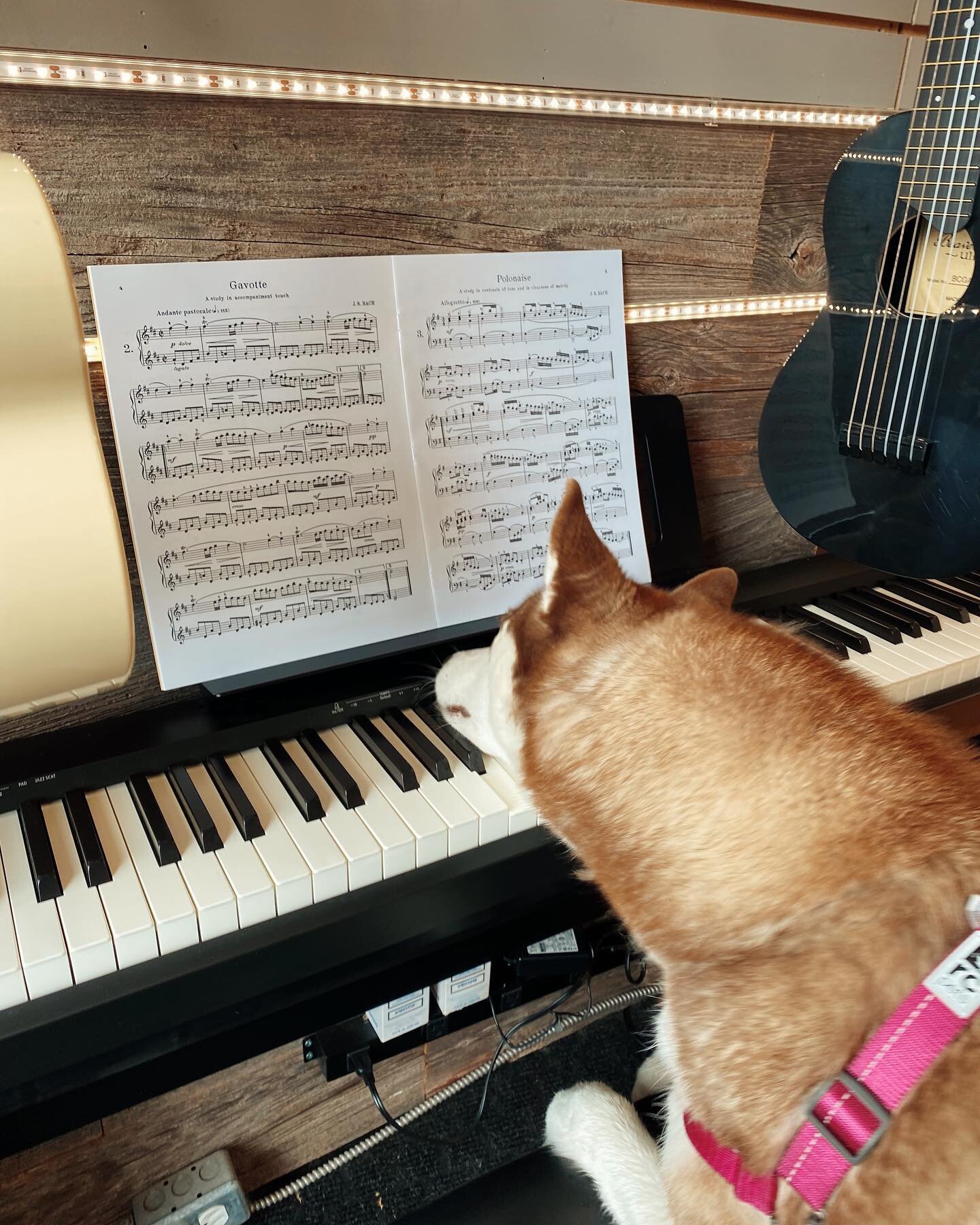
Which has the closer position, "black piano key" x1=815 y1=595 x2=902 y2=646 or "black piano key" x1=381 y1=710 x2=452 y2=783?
"black piano key" x1=381 y1=710 x2=452 y2=783

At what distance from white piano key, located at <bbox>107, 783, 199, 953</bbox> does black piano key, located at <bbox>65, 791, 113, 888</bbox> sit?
4cm

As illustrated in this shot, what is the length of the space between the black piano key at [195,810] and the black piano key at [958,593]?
5.34 ft

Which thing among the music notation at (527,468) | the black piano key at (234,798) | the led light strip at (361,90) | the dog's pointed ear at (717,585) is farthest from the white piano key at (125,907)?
the led light strip at (361,90)

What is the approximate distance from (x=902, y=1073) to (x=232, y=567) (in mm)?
1012

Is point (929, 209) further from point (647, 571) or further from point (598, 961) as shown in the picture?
point (598, 961)

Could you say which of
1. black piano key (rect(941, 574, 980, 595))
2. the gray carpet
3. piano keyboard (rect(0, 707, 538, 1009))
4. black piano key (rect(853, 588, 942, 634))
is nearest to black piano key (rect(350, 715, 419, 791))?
piano keyboard (rect(0, 707, 538, 1009))

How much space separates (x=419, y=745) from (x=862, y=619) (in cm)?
102

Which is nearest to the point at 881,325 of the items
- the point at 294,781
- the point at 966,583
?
the point at 966,583

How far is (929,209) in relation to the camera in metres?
1.65

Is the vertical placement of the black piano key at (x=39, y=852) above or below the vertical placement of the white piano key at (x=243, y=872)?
above

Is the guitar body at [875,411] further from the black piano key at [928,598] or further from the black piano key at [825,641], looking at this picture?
the black piano key at [825,641]

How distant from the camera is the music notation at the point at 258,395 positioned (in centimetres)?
119

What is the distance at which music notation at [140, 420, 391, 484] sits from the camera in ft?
3.95

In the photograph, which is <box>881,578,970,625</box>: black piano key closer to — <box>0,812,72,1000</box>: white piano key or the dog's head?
the dog's head
